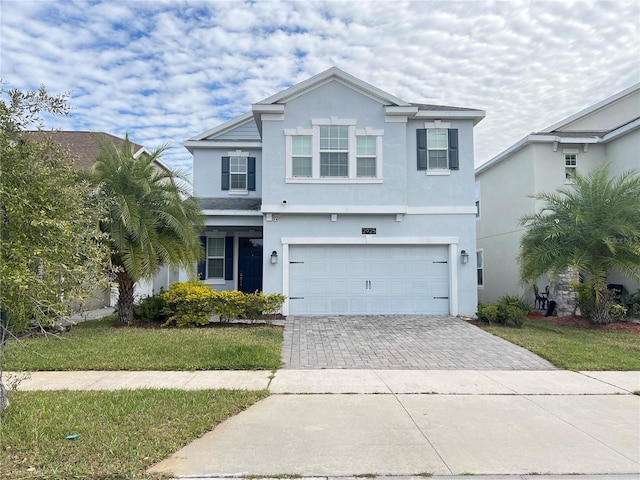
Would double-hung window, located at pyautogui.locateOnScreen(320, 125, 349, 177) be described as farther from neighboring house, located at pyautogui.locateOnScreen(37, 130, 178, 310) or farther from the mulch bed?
neighboring house, located at pyautogui.locateOnScreen(37, 130, 178, 310)

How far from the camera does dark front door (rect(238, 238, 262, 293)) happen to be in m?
17.3

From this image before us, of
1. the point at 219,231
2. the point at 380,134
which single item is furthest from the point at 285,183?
the point at 219,231

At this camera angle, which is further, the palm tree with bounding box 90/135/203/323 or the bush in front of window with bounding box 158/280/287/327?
the bush in front of window with bounding box 158/280/287/327

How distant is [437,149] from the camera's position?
47.6 ft

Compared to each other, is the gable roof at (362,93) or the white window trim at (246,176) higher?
the gable roof at (362,93)

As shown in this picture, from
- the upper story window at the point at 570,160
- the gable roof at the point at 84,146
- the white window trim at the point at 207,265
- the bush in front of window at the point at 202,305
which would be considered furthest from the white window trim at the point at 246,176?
the upper story window at the point at 570,160

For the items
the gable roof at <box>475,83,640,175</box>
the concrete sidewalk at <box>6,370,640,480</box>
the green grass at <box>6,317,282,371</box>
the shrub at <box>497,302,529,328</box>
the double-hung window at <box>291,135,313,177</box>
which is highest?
the gable roof at <box>475,83,640,175</box>

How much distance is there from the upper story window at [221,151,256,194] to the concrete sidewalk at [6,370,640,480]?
10.9m

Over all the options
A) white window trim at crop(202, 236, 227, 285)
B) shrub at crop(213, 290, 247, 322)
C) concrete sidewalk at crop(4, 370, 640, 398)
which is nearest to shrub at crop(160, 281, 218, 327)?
shrub at crop(213, 290, 247, 322)

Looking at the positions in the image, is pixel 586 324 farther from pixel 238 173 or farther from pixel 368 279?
pixel 238 173

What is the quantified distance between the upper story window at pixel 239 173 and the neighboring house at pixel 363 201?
11.1 ft

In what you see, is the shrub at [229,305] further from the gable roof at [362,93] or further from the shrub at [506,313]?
the shrub at [506,313]

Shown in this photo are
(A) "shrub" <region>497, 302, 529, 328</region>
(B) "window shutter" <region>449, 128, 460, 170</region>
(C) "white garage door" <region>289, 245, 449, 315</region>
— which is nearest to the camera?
(A) "shrub" <region>497, 302, 529, 328</region>

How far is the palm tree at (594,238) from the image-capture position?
11625mm
